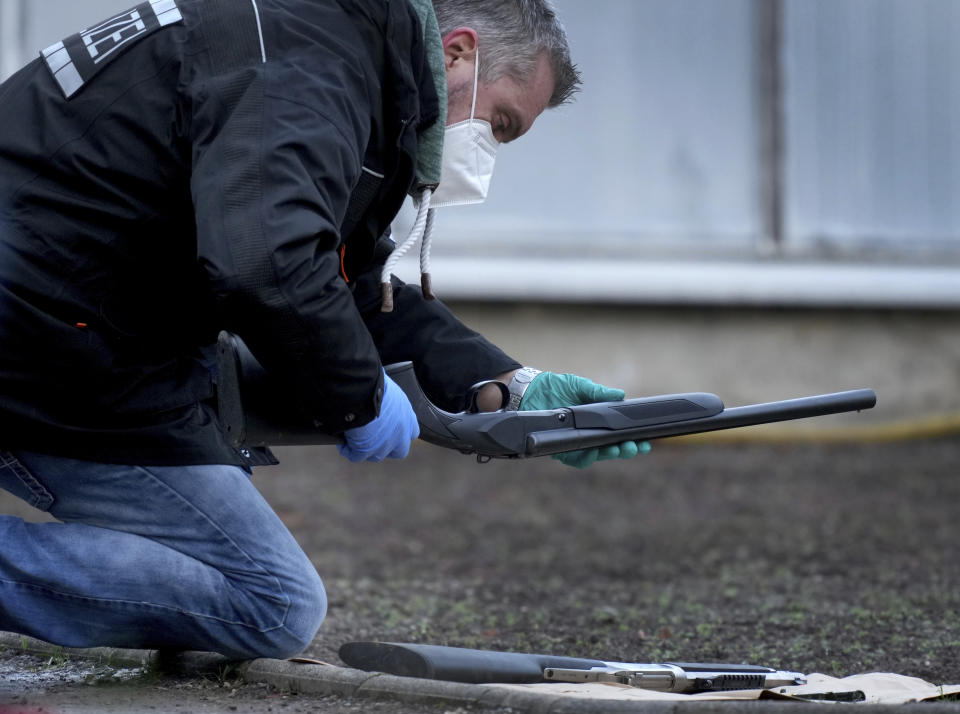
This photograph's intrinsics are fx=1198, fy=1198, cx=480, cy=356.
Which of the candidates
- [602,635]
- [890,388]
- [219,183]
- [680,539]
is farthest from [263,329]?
[890,388]

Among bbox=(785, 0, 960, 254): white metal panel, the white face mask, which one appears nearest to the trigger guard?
the white face mask

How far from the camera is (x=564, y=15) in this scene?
7109mm

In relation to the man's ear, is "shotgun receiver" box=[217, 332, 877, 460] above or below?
below

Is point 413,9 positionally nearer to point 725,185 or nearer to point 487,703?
point 487,703

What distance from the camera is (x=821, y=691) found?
2.43 m

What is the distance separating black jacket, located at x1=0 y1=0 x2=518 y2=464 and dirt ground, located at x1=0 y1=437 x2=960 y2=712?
62cm

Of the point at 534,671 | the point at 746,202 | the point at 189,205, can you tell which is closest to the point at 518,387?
the point at 534,671

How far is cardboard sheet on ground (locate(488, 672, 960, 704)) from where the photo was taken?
2318mm

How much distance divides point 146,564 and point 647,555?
252 centimetres

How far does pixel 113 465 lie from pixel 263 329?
63 cm

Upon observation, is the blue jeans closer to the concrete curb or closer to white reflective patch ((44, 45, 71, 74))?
the concrete curb

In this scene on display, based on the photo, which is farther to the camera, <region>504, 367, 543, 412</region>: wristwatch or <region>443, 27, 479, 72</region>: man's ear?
A: <region>504, 367, 543, 412</region>: wristwatch

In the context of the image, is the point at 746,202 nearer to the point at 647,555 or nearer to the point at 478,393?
the point at 647,555

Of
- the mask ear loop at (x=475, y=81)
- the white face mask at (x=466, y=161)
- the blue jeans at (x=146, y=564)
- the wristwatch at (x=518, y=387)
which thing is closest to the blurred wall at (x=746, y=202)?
the wristwatch at (x=518, y=387)
